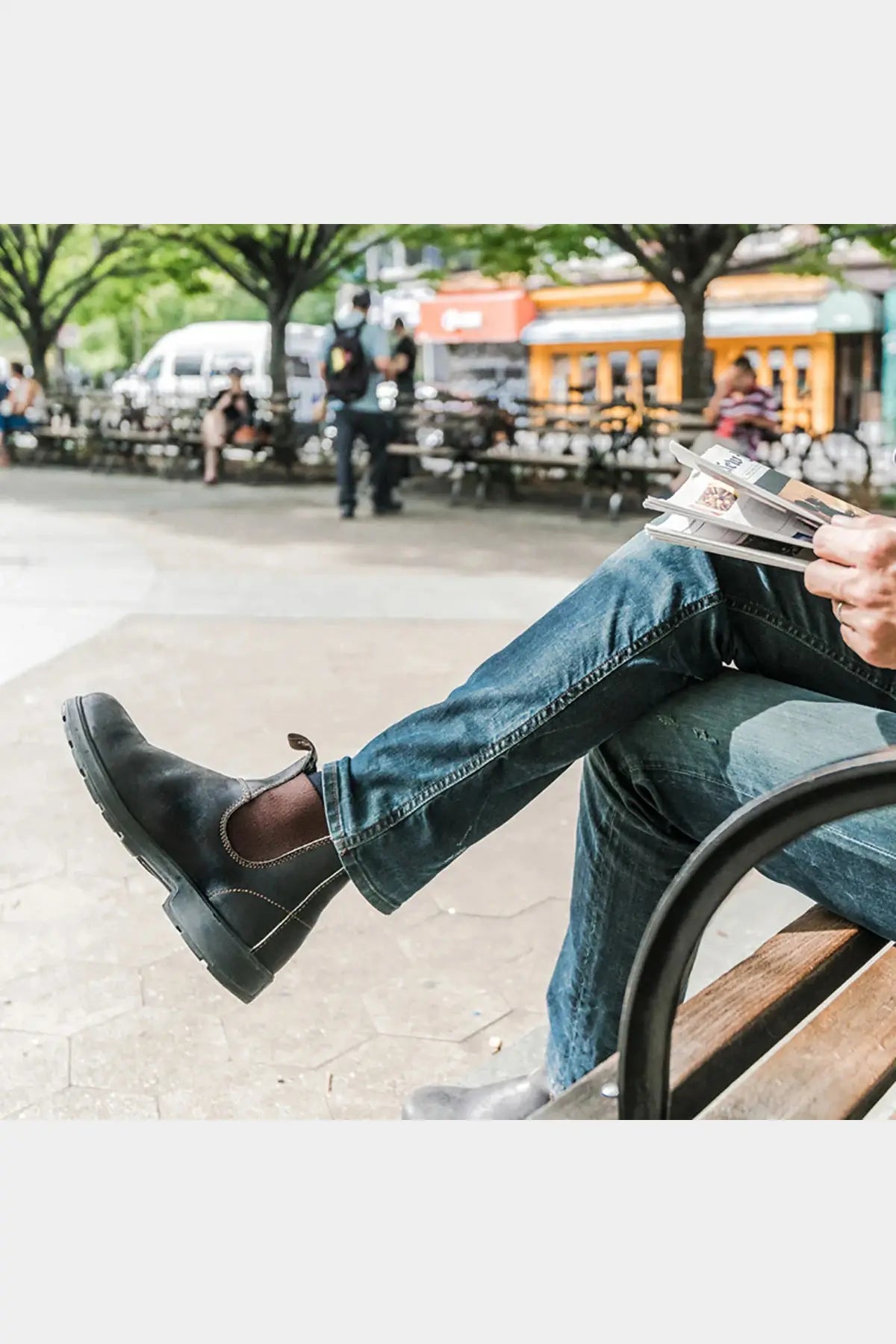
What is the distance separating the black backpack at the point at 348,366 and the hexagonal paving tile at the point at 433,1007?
31.3 ft

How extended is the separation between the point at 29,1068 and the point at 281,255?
17763 mm

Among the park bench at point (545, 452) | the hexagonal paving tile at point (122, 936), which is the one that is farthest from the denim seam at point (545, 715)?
the park bench at point (545, 452)

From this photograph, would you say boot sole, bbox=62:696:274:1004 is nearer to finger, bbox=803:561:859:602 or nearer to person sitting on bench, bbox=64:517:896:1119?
person sitting on bench, bbox=64:517:896:1119

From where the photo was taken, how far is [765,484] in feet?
5.53

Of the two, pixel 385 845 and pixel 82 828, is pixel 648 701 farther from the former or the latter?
pixel 82 828

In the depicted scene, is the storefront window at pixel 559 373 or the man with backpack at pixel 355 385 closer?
the man with backpack at pixel 355 385

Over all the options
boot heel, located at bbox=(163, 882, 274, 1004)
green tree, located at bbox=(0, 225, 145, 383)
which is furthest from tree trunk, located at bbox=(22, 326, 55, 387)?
boot heel, located at bbox=(163, 882, 274, 1004)

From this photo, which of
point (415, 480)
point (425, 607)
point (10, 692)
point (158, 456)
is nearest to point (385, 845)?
point (10, 692)

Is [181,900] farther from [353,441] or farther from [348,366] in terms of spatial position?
[348,366]

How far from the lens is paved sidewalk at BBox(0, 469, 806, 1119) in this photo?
8.82 ft

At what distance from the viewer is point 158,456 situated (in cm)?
1995

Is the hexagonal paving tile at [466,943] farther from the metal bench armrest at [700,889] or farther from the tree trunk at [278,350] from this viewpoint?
the tree trunk at [278,350]

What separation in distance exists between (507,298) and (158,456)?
16.4m

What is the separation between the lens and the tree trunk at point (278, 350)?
62.0 feet
